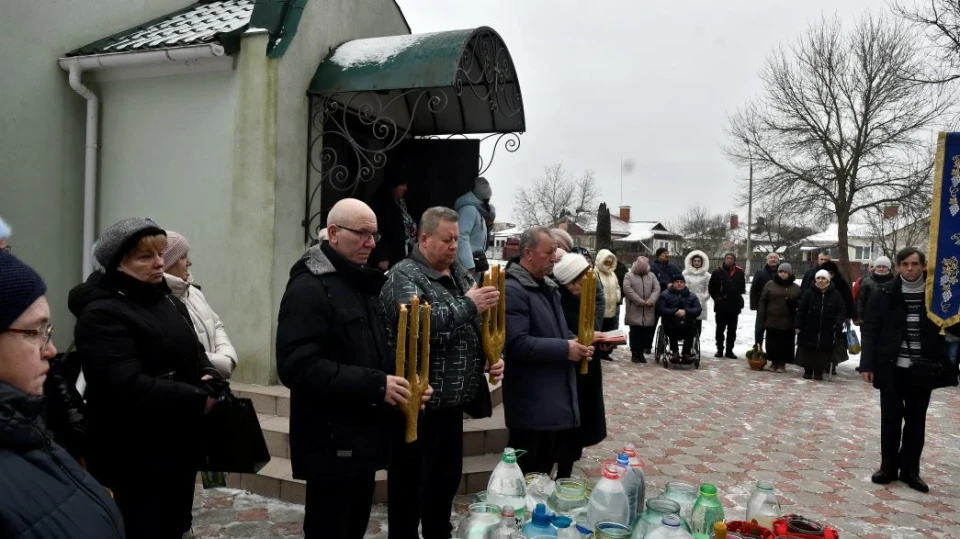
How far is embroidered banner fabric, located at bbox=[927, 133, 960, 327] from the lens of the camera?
16.0ft

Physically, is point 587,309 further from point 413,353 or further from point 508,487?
point 508,487

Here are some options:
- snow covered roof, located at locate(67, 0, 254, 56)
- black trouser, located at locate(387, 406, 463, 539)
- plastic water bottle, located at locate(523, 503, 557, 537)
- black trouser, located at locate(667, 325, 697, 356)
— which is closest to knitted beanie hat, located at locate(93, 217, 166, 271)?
black trouser, located at locate(387, 406, 463, 539)

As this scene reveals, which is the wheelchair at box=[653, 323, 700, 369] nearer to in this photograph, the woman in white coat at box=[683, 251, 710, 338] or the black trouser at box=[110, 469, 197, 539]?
the woman in white coat at box=[683, 251, 710, 338]

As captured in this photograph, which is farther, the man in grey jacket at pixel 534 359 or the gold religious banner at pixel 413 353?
the man in grey jacket at pixel 534 359

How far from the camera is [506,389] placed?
3.94m

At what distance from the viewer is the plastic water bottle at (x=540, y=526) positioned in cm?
202

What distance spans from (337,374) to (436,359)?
0.72 m

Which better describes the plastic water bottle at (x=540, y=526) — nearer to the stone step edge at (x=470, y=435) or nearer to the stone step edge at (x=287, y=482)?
the stone step edge at (x=287, y=482)

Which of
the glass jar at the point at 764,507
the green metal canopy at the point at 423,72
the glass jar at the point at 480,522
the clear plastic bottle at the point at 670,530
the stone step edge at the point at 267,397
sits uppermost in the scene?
the green metal canopy at the point at 423,72

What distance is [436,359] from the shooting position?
321 cm

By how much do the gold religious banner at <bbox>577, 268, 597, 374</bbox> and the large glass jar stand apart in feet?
4.84

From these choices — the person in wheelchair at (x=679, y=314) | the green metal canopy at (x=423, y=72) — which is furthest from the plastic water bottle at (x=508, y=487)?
the person in wheelchair at (x=679, y=314)

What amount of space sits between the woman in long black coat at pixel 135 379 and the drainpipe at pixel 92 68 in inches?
121

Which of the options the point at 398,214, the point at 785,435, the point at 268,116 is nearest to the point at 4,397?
the point at 268,116
